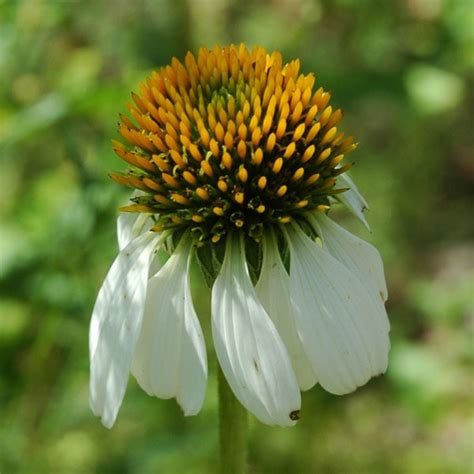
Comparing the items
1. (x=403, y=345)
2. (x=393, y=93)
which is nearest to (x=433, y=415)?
(x=403, y=345)

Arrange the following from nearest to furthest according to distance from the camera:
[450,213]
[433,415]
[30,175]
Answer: [433,415], [30,175], [450,213]

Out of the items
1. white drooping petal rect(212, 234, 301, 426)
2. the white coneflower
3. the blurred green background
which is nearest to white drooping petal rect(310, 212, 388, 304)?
the white coneflower

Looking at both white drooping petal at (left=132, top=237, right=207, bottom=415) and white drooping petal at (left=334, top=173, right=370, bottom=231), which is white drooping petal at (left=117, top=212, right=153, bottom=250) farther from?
white drooping petal at (left=334, top=173, right=370, bottom=231)

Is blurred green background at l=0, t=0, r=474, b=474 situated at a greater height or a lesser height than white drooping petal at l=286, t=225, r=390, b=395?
lesser

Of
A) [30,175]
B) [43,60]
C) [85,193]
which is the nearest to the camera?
[85,193]

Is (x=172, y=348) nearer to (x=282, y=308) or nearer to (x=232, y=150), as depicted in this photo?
(x=282, y=308)

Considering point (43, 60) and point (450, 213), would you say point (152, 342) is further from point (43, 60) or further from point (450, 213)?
point (450, 213)

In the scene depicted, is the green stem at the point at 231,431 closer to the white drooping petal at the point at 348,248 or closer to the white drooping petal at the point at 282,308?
the white drooping petal at the point at 282,308
